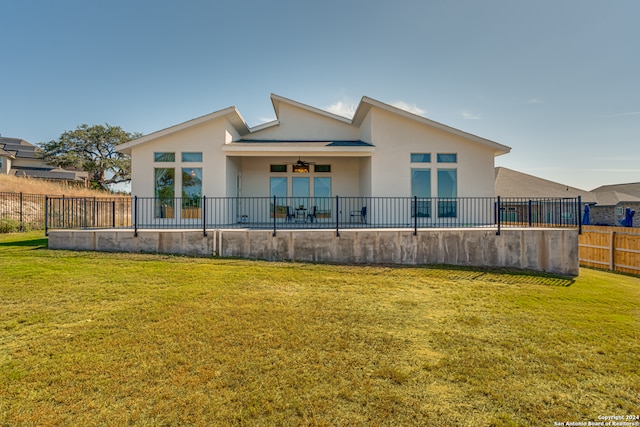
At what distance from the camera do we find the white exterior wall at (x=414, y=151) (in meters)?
12.4

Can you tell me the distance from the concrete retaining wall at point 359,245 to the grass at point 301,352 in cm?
217

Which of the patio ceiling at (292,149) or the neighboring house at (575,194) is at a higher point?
the patio ceiling at (292,149)

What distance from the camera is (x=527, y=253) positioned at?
9.05 m

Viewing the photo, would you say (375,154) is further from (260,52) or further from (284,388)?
(284,388)

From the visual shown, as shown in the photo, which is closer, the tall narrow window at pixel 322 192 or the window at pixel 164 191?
the window at pixel 164 191

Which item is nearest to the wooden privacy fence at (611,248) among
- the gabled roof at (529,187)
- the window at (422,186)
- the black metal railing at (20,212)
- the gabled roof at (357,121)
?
the gabled roof at (357,121)

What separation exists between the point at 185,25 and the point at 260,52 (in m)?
3.82

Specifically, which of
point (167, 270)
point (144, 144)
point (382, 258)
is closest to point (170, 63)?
point (144, 144)

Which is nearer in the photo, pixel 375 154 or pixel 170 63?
pixel 375 154

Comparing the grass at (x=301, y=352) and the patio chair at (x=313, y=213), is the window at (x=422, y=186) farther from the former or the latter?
the grass at (x=301, y=352)

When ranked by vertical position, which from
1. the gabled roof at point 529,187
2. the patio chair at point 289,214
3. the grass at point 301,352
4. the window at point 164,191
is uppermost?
the gabled roof at point 529,187

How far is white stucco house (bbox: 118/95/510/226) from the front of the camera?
11836 millimetres

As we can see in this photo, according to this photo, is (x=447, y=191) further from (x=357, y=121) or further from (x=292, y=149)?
(x=292, y=149)

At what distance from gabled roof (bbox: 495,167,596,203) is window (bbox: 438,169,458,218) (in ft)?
41.4
